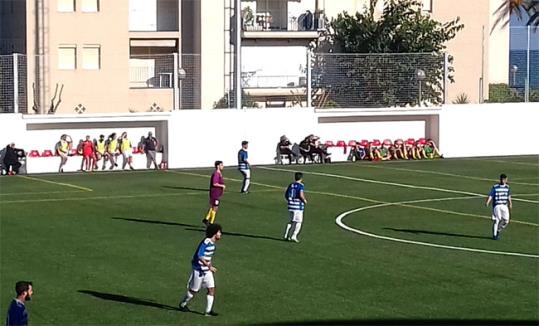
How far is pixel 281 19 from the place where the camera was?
6881cm

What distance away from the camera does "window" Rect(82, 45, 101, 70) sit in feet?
201

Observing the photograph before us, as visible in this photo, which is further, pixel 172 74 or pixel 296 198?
pixel 172 74

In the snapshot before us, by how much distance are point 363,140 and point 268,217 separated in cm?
2276

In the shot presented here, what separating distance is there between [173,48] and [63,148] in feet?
58.4

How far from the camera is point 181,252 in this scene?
88.6 feet

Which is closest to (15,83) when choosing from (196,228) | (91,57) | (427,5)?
(91,57)

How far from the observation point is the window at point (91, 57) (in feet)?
201

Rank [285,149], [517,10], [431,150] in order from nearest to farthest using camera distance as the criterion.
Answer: [285,149]
[431,150]
[517,10]

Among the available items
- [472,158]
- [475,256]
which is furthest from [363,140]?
[475,256]

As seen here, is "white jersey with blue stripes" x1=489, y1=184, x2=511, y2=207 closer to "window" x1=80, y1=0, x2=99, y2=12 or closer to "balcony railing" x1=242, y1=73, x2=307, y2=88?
"balcony railing" x1=242, y1=73, x2=307, y2=88

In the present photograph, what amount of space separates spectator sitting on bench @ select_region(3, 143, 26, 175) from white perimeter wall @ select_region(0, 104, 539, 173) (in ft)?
3.02

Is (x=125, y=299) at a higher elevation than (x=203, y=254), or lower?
lower

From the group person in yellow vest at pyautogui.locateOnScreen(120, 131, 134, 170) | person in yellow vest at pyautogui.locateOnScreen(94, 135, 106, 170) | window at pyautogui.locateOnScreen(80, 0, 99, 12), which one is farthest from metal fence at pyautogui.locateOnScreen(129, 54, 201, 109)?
person in yellow vest at pyautogui.locateOnScreen(94, 135, 106, 170)

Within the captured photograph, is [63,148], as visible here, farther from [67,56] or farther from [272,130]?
[67,56]
